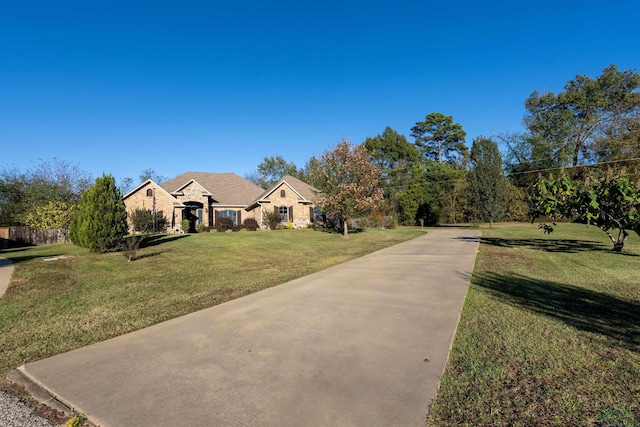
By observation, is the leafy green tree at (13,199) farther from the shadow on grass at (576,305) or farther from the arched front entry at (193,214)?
the shadow on grass at (576,305)

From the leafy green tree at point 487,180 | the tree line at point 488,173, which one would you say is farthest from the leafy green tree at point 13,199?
the leafy green tree at point 487,180

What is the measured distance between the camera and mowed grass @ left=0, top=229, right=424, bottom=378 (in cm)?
443

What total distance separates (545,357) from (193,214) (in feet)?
96.1

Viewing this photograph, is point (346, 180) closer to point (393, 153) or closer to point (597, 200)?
point (597, 200)

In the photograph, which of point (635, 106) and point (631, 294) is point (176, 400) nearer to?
point (631, 294)

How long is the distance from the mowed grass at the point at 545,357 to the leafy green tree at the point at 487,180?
22287 millimetres

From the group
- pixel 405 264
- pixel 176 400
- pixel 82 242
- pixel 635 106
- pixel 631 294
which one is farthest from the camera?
pixel 635 106

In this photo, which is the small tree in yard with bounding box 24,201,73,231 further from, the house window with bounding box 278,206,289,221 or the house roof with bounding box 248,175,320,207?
the house window with bounding box 278,206,289,221

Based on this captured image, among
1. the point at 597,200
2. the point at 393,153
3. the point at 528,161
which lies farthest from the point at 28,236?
the point at 528,161

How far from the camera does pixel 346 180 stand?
22688mm

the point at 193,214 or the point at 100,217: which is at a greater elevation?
the point at 193,214

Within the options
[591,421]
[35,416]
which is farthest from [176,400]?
[591,421]

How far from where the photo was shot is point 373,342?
13.0ft

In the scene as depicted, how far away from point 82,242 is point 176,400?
12.9 m
